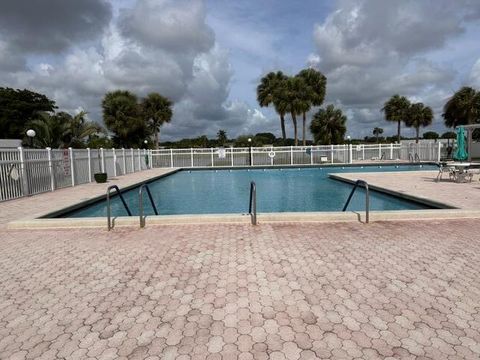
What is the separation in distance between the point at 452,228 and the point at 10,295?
21.6 ft

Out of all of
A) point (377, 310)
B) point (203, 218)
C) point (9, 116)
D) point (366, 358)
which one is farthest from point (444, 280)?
point (9, 116)

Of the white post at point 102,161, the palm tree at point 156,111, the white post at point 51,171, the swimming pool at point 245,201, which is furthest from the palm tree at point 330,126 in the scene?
the white post at point 51,171

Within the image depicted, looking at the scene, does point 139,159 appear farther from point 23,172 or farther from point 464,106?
point 464,106

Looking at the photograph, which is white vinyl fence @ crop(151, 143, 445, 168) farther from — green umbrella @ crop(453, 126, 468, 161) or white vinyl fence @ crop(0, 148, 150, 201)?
green umbrella @ crop(453, 126, 468, 161)

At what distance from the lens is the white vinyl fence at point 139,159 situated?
1085 cm

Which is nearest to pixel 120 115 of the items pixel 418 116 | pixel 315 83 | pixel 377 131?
pixel 315 83

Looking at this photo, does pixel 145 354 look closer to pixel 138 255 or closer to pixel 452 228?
pixel 138 255

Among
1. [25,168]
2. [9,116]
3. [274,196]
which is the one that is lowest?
[274,196]

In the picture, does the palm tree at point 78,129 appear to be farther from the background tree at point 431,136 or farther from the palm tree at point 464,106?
the background tree at point 431,136

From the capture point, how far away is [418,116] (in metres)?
46.0

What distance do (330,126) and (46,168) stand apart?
3489 cm

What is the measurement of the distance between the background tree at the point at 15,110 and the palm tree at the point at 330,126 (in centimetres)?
3514

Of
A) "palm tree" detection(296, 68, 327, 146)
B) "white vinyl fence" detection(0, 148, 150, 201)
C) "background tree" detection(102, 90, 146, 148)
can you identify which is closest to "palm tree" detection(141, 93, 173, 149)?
"background tree" detection(102, 90, 146, 148)

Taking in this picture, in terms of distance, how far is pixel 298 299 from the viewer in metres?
3.23
